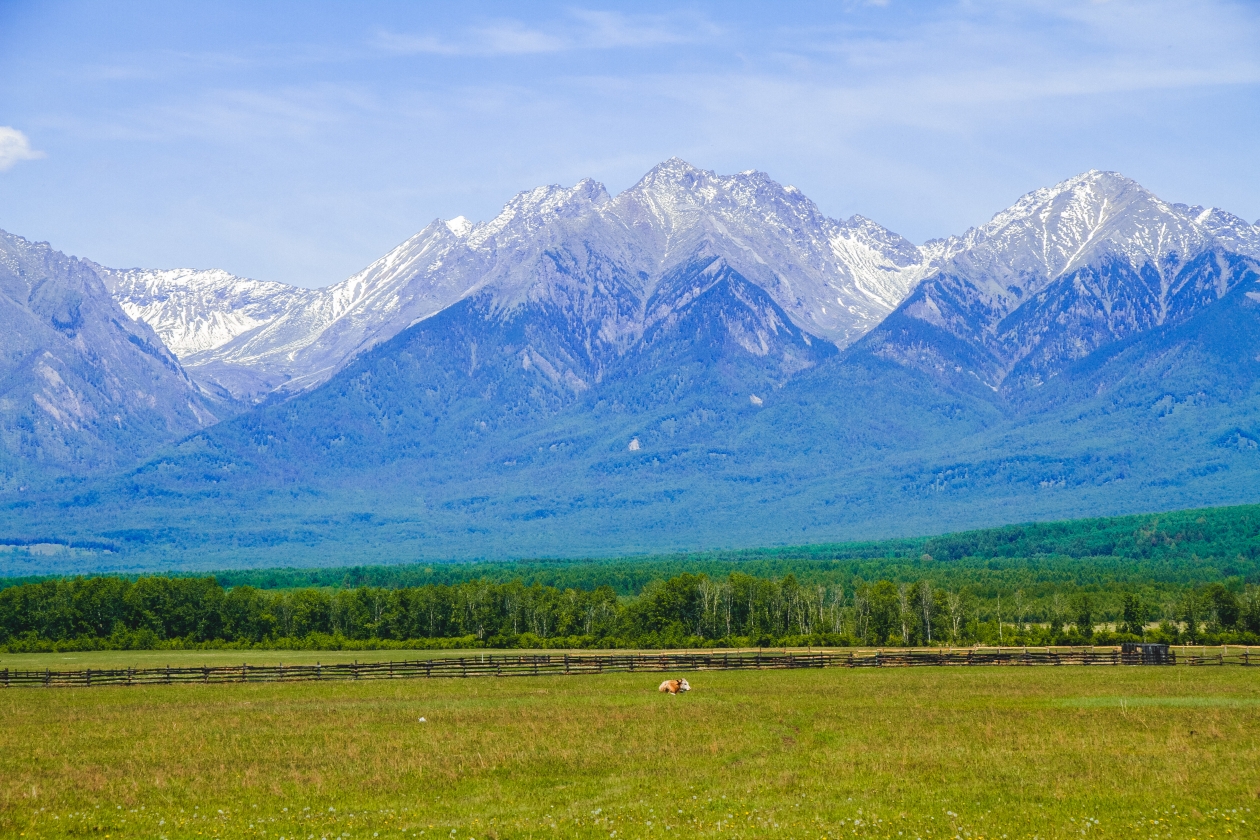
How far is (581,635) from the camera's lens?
107250 millimetres

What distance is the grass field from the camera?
3161 centimetres

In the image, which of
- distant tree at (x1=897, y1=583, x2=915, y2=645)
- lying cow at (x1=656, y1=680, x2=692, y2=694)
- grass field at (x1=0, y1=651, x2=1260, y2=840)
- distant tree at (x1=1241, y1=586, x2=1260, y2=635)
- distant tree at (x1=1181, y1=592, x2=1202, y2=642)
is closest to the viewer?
grass field at (x1=0, y1=651, x2=1260, y2=840)

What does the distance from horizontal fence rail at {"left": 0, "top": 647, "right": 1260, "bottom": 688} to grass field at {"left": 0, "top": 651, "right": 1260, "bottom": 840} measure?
9110 mm

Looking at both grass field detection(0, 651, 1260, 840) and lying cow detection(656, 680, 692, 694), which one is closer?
grass field detection(0, 651, 1260, 840)

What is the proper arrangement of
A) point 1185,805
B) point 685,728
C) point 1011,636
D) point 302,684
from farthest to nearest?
point 1011,636, point 302,684, point 685,728, point 1185,805

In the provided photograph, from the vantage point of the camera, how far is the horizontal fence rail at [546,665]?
223 ft

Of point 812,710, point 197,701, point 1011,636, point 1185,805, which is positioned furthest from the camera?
point 1011,636

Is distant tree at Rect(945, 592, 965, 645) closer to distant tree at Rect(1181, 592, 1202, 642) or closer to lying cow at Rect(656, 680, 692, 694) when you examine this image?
distant tree at Rect(1181, 592, 1202, 642)

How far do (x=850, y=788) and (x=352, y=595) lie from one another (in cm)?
8786

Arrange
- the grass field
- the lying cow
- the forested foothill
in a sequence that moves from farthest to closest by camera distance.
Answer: the forested foothill
the lying cow
the grass field

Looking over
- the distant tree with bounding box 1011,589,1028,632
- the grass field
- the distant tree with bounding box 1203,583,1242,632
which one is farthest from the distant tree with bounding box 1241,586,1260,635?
the grass field

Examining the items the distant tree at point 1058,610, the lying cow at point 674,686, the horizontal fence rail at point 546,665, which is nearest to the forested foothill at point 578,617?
the distant tree at point 1058,610

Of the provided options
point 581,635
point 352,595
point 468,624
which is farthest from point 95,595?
point 581,635

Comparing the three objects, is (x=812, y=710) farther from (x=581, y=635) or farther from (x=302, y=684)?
(x=581, y=635)
